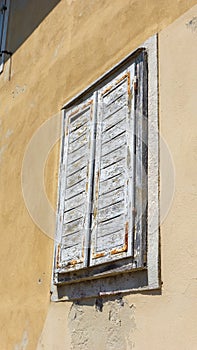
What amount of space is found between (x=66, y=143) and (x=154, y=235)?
1.14 m

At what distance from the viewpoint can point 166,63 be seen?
Result: 2.94 m

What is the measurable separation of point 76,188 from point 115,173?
1.29 ft

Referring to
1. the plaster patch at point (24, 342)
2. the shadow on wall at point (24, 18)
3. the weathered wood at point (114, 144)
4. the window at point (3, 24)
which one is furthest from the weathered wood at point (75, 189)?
the window at point (3, 24)

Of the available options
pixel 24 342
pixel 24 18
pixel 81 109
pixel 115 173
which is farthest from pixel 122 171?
pixel 24 18

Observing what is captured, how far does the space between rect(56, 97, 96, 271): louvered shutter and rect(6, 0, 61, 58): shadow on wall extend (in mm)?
1376

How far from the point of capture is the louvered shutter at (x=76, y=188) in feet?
10.4

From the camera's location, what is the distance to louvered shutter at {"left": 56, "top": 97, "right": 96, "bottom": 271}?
3173 mm

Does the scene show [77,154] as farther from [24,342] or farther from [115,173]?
[24,342]

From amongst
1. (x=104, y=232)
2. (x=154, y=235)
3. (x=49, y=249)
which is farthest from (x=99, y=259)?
(x=49, y=249)

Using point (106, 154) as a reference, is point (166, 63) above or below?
above

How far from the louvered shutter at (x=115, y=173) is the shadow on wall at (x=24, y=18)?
154cm

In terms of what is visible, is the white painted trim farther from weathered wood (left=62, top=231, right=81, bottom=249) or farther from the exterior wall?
weathered wood (left=62, top=231, right=81, bottom=249)

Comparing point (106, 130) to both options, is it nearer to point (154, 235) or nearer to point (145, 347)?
point (154, 235)

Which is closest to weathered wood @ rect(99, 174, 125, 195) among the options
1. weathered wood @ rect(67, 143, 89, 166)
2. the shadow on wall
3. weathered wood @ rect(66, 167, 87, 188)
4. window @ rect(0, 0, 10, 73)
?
weathered wood @ rect(66, 167, 87, 188)
